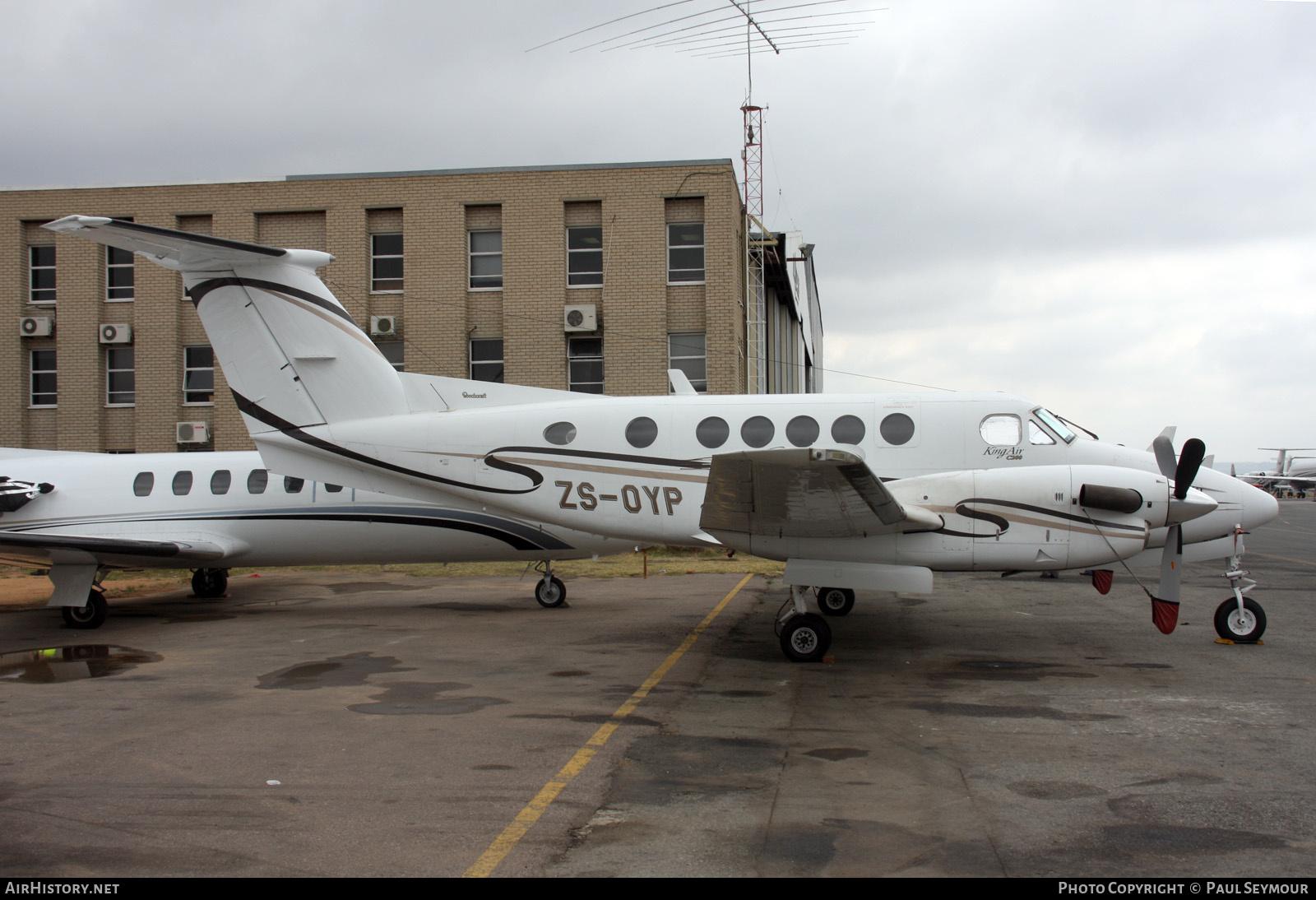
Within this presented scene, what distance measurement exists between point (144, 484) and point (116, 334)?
11859 millimetres

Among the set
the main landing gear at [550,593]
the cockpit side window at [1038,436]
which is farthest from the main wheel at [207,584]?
the cockpit side window at [1038,436]

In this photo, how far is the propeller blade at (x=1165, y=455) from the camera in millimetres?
9547

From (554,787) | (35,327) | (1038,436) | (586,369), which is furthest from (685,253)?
(554,787)

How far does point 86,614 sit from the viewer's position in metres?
12.6

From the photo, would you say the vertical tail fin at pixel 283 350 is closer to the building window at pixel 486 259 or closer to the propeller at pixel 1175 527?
the propeller at pixel 1175 527

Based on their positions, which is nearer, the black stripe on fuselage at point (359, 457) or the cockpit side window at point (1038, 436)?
the cockpit side window at point (1038, 436)

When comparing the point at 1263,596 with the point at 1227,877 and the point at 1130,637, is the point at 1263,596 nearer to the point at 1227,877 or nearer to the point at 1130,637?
the point at 1130,637

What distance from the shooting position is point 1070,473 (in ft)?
29.3

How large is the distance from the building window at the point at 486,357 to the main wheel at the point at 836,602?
1284 centimetres

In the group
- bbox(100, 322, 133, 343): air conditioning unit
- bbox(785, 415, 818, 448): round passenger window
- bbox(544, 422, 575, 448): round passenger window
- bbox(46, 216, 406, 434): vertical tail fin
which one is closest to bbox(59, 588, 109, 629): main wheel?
bbox(46, 216, 406, 434): vertical tail fin

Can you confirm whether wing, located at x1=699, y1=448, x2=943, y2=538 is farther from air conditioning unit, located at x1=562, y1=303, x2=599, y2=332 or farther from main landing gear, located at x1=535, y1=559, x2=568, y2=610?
air conditioning unit, located at x1=562, y1=303, x2=599, y2=332

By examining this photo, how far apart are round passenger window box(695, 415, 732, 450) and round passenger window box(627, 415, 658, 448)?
1.68ft

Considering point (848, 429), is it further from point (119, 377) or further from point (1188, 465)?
point (119, 377)

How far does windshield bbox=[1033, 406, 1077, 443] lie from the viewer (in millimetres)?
9945
